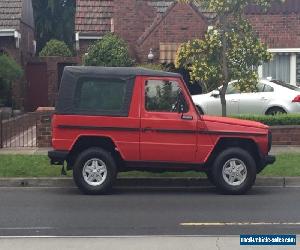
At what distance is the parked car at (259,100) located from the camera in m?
18.0

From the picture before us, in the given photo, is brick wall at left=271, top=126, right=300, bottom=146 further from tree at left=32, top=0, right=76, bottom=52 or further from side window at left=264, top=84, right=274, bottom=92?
tree at left=32, top=0, right=76, bottom=52

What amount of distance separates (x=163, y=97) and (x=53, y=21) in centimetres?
2960

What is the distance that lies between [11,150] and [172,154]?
5.60m

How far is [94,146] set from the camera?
11117 mm

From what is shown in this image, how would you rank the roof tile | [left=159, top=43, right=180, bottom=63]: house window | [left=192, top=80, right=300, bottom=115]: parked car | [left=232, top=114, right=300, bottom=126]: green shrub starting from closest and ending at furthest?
1. [left=232, top=114, right=300, bottom=126]: green shrub
2. [left=192, top=80, right=300, bottom=115]: parked car
3. [left=159, top=43, right=180, bottom=63]: house window
4. the roof tile

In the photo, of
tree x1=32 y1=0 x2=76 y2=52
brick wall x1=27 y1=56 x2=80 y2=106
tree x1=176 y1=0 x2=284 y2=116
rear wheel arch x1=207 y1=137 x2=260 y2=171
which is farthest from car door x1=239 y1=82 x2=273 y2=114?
tree x1=32 y1=0 x2=76 y2=52

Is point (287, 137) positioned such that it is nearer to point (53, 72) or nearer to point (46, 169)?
point (46, 169)

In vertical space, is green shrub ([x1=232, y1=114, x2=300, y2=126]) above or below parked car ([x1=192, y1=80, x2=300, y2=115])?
below

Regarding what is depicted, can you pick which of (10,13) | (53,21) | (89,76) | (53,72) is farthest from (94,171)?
(53,21)

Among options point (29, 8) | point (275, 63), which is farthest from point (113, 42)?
point (29, 8)

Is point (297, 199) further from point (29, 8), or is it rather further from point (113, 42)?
point (29, 8)

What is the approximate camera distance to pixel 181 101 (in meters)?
11.0

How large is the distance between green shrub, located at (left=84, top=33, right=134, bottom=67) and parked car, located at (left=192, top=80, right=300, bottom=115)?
12.0 ft

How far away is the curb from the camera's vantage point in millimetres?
12047
